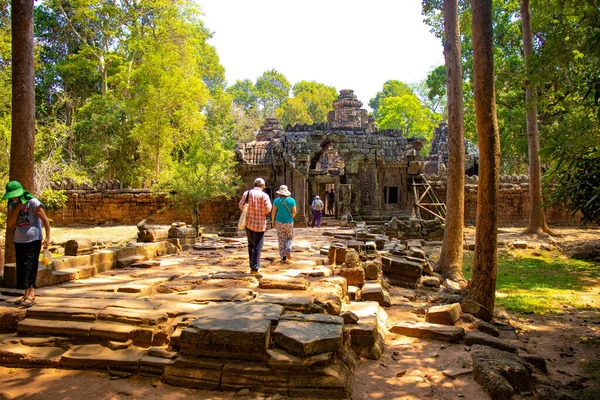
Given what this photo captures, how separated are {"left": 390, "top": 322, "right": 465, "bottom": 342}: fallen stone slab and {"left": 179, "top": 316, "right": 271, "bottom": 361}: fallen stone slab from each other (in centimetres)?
224


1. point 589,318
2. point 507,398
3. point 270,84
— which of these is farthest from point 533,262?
point 270,84

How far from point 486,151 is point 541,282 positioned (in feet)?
19.2

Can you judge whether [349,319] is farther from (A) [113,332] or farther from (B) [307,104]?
(B) [307,104]

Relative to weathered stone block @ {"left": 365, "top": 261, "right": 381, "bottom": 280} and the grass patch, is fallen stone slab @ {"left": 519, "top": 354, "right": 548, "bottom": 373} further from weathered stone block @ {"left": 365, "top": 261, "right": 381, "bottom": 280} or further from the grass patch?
the grass patch

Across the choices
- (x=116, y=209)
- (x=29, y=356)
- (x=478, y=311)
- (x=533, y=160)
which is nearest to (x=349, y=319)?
(x=478, y=311)

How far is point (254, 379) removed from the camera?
3824mm

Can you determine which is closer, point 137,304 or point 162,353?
point 162,353

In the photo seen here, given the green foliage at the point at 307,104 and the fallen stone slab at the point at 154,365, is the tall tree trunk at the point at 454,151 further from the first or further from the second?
the green foliage at the point at 307,104

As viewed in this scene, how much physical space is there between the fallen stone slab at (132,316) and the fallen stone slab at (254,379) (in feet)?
3.71

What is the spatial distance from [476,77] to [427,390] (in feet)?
15.8

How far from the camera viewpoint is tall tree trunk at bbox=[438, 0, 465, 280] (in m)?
9.84

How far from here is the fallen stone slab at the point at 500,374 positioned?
3.91m

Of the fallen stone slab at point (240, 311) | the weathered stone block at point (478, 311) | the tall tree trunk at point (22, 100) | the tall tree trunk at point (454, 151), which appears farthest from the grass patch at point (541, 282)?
the tall tree trunk at point (22, 100)

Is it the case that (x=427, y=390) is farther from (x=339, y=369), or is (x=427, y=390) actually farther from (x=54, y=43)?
(x=54, y=43)
